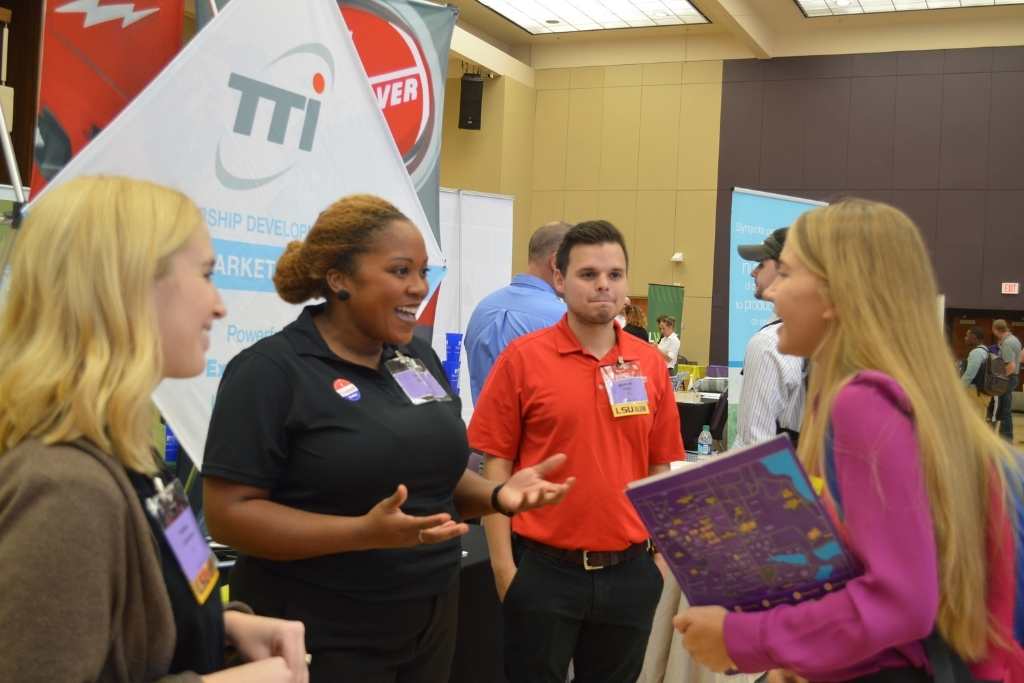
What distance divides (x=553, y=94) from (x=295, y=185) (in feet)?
48.6

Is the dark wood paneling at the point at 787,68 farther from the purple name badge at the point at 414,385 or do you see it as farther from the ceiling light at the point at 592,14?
the purple name badge at the point at 414,385

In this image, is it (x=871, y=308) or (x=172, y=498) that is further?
(x=871, y=308)

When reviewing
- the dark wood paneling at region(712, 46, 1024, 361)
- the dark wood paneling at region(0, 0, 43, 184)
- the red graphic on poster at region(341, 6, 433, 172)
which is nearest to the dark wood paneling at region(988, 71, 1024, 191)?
the dark wood paneling at region(712, 46, 1024, 361)

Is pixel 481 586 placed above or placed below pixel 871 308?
below

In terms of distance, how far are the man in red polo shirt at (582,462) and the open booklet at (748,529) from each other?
1054mm

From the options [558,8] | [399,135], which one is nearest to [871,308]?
[399,135]

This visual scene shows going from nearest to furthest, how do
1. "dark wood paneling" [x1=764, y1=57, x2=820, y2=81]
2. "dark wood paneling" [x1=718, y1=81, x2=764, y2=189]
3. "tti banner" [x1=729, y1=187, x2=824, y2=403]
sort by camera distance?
"tti banner" [x1=729, y1=187, x2=824, y2=403] → "dark wood paneling" [x1=764, y1=57, x2=820, y2=81] → "dark wood paneling" [x1=718, y1=81, x2=764, y2=189]

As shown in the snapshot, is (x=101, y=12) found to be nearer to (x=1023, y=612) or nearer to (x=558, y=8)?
(x=1023, y=612)

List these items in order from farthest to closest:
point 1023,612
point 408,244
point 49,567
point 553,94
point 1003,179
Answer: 1. point 553,94
2. point 1003,179
3. point 408,244
4. point 1023,612
5. point 49,567

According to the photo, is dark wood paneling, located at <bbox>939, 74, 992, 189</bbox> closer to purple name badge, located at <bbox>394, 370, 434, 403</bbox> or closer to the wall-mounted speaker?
the wall-mounted speaker

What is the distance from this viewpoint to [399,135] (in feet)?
9.73

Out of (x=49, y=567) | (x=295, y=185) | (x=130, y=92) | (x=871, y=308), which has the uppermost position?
(x=130, y=92)

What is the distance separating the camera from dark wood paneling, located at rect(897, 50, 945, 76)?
14266 mm

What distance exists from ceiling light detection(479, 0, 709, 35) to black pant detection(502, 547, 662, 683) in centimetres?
1253
